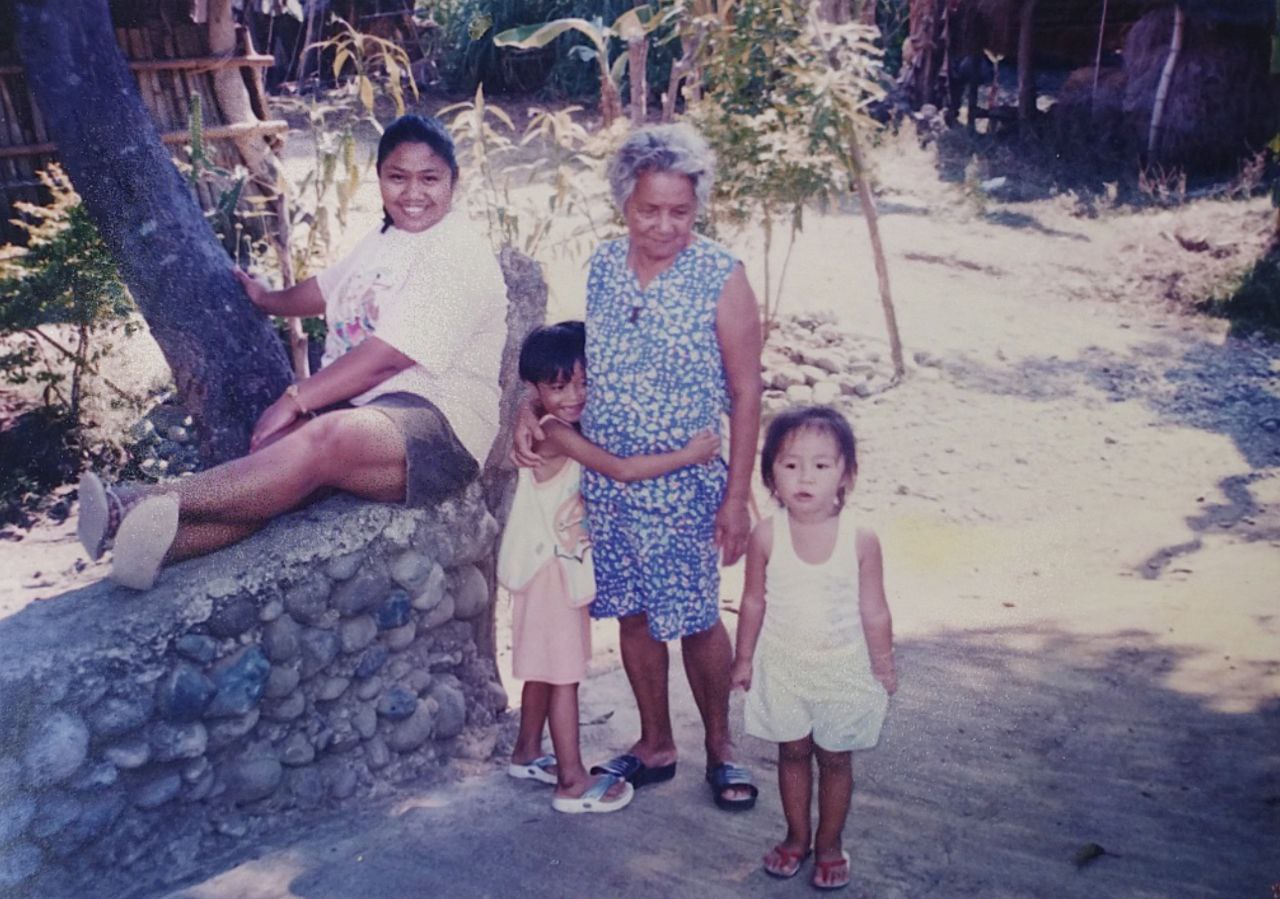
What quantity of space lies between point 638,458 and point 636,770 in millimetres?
885

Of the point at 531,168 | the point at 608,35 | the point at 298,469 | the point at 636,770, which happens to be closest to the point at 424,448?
the point at 298,469

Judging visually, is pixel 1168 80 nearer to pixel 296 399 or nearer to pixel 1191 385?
pixel 1191 385

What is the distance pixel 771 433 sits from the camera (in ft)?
7.72

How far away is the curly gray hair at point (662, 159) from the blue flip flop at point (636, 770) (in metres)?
1.47

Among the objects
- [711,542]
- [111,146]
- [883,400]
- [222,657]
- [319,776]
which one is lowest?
[883,400]

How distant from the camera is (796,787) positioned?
2.40m

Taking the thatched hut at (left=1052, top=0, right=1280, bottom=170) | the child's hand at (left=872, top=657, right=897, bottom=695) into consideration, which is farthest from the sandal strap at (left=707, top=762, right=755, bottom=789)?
the thatched hut at (left=1052, top=0, right=1280, bottom=170)

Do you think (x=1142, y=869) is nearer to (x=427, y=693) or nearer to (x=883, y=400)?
(x=427, y=693)

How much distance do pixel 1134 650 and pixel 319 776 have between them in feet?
8.82

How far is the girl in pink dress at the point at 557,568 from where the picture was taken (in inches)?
106

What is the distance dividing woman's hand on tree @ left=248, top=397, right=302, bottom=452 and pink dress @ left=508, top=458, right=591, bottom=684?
68cm

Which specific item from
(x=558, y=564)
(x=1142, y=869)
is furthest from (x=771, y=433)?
(x=1142, y=869)

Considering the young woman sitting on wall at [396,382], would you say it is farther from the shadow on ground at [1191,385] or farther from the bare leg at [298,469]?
the shadow on ground at [1191,385]

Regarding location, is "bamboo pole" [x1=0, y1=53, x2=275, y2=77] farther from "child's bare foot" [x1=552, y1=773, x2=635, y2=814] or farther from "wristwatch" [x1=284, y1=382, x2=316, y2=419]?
"child's bare foot" [x1=552, y1=773, x2=635, y2=814]
